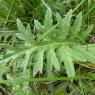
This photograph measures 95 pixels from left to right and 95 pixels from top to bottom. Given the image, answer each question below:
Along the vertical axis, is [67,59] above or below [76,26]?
below

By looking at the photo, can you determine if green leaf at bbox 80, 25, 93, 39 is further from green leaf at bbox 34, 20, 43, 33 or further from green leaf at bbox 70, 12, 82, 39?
green leaf at bbox 34, 20, 43, 33

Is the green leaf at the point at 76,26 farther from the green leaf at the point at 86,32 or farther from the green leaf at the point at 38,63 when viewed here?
the green leaf at the point at 38,63

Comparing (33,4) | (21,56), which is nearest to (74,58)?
(21,56)

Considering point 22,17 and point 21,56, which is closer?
point 21,56

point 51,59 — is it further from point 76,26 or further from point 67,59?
point 76,26

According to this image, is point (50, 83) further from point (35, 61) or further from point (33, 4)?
point (33, 4)

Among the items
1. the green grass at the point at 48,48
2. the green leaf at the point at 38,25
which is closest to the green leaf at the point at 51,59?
the green grass at the point at 48,48

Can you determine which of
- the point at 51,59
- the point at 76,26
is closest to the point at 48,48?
the point at 51,59

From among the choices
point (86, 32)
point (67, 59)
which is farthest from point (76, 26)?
point (67, 59)

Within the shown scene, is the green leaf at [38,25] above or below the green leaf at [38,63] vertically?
above
